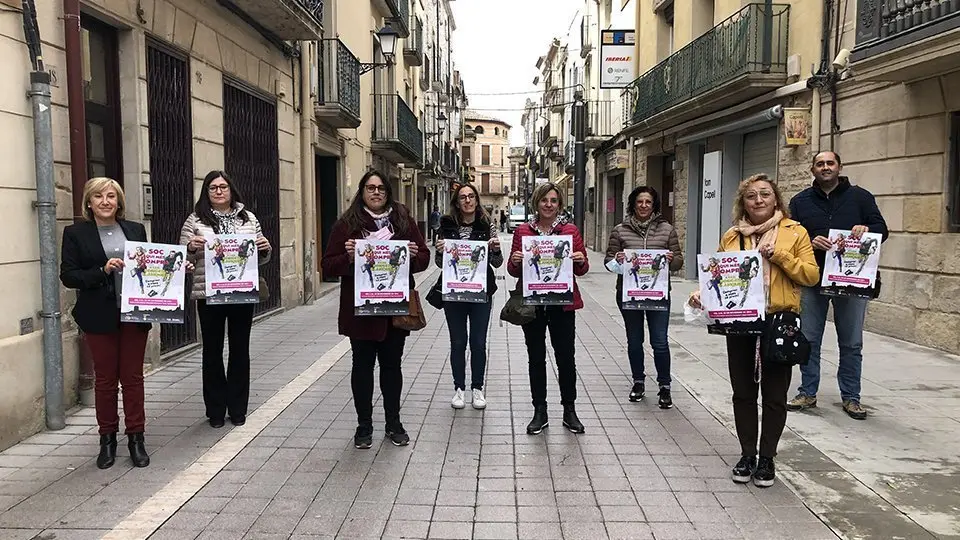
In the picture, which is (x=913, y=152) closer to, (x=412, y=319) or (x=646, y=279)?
(x=646, y=279)

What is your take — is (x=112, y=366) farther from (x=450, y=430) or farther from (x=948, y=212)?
(x=948, y=212)

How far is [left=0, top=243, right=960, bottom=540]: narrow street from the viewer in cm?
349

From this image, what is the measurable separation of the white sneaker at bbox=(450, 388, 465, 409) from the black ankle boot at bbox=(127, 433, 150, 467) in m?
2.30

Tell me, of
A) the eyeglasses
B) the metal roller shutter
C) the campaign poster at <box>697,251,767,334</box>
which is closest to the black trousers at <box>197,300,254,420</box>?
the campaign poster at <box>697,251,767,334</box>

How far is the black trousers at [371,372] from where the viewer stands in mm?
4664

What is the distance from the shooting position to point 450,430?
5078mm

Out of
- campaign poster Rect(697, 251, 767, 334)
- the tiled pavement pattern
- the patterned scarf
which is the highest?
the patterned scarf

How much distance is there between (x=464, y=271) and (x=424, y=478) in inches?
62.7

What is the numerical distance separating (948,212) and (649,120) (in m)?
9.19

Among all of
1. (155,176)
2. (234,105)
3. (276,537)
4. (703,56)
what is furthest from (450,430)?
(703,56)

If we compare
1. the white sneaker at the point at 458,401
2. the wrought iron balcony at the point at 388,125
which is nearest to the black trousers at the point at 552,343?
the white sneaker at the point at 458,401

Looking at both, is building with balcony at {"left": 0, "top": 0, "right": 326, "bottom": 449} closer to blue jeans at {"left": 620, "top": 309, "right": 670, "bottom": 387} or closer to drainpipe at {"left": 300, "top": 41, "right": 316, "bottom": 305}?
drainpipe at {"left": 300, "top": 41, "right": 316, "bottom": 305}

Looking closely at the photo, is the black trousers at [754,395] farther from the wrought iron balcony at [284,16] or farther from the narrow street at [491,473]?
the wrought iron balcony at [284,16]

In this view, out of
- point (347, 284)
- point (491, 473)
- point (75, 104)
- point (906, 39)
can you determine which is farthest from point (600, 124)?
point (491, 473)
